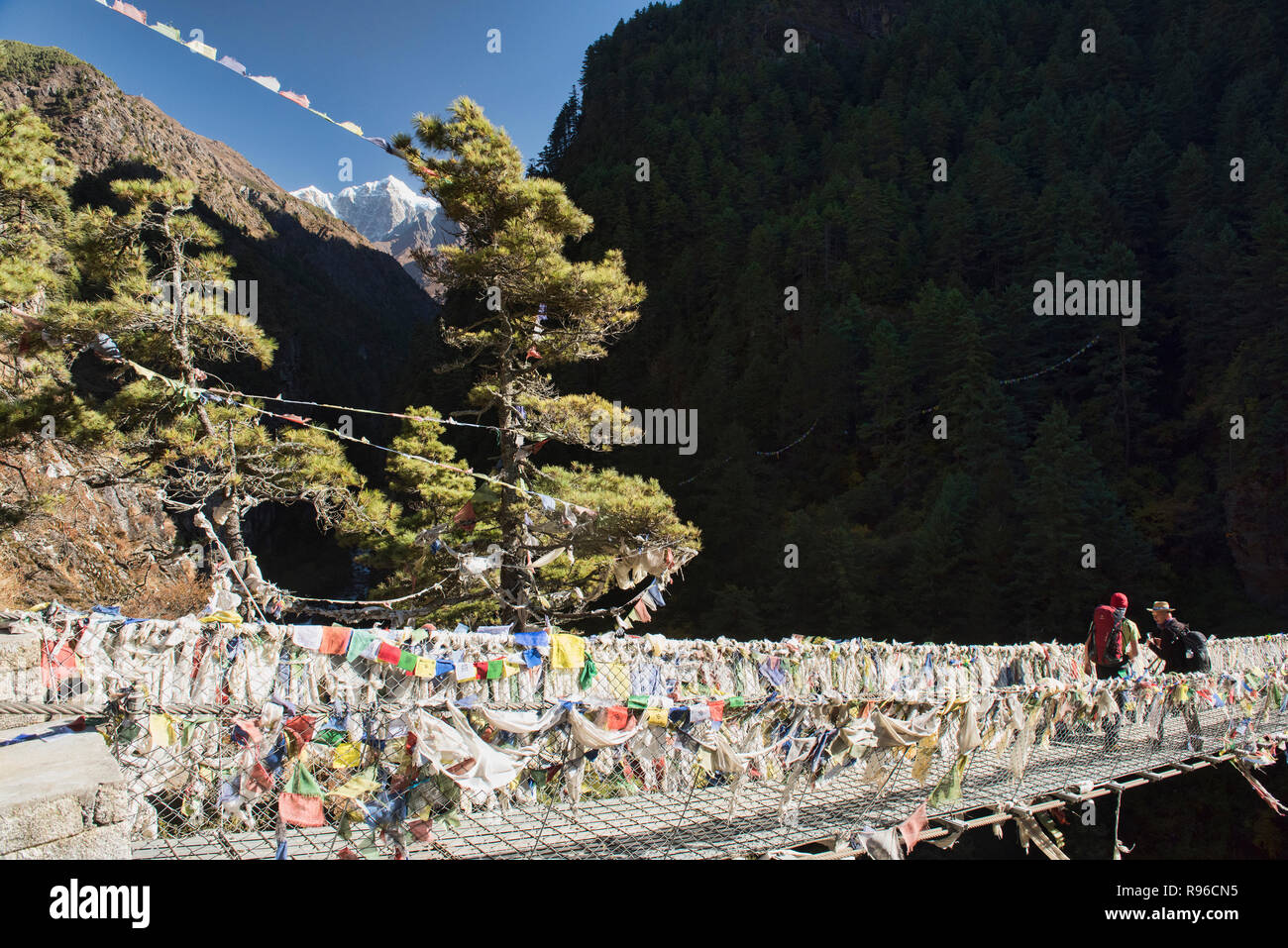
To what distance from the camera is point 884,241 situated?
45625 mm

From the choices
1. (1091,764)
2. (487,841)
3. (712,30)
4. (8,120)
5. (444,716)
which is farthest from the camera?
(712,30)

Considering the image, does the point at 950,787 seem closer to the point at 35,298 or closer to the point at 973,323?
the point at 35,298

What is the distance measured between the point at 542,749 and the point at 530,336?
30.9 feet

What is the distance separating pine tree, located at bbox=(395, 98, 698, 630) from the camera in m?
12.1

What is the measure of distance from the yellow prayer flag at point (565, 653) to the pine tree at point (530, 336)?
3.89m

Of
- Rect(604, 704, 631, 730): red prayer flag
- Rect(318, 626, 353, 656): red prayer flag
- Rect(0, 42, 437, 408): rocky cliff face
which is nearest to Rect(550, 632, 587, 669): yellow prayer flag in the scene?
Rect(318, 626, 353, 656): red prayer flag

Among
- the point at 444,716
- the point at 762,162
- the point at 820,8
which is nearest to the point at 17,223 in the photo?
the point at 444,716

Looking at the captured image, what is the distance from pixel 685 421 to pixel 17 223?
34.8 meters

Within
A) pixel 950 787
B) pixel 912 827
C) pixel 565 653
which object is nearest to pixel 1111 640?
pixel 950 787

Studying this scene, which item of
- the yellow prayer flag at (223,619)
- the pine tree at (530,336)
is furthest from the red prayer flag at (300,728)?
the pine tree at (530,336)

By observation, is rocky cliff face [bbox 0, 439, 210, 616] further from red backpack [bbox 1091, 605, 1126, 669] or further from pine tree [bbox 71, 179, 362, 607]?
red backpack [bbox 1091, 605, 1126, 669]

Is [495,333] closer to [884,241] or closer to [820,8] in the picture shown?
[884,241]

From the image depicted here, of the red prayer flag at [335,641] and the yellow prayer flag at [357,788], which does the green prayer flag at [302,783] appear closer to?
the yellow prayer flag at [357,788]

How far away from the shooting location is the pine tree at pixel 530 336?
39.7 ft
